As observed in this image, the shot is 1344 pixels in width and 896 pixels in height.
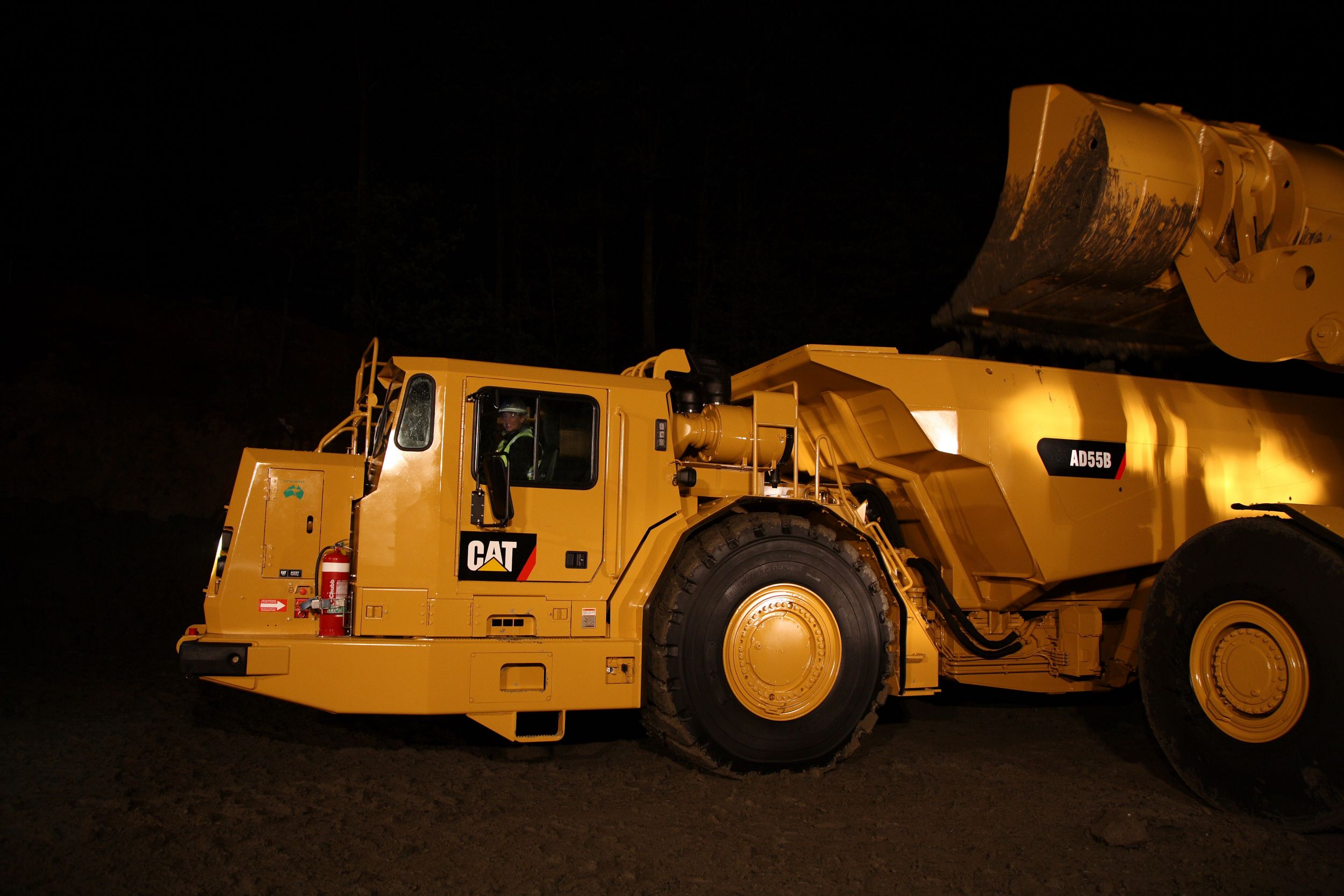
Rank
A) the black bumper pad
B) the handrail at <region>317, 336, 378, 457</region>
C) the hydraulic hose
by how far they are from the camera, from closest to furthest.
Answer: the black bumper pad, the handrail at <region>317, 336, 378, 457</region>, the hydraulic hose

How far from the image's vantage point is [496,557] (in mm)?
5371

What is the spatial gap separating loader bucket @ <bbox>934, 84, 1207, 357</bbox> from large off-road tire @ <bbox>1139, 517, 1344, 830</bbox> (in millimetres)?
1608

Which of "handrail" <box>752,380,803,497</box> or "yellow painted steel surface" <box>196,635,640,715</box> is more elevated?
"handrail" <box>752,380,803,497</box>

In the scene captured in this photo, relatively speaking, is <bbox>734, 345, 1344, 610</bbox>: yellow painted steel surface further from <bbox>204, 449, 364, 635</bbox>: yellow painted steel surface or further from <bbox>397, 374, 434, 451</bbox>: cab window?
<bbox>204, 449, 364, 635</bbox>: yellow painted steel surface

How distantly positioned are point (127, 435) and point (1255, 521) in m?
14.0

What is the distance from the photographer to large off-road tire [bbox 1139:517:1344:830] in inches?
172

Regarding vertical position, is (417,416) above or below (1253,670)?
above

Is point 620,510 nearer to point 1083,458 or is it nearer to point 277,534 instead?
point 277,534

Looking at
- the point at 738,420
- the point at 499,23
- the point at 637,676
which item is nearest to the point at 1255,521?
the point at 738,420

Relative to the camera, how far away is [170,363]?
15.4 metres

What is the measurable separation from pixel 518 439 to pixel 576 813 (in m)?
2.08

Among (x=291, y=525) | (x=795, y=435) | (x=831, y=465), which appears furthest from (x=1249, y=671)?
(x=291, y=525)

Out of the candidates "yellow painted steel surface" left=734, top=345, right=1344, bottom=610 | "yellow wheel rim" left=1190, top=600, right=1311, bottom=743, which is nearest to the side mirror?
"yellow painted steel surface" left=734, top=345, right=1344, bottom=610

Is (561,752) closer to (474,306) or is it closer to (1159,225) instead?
(1159,225)
